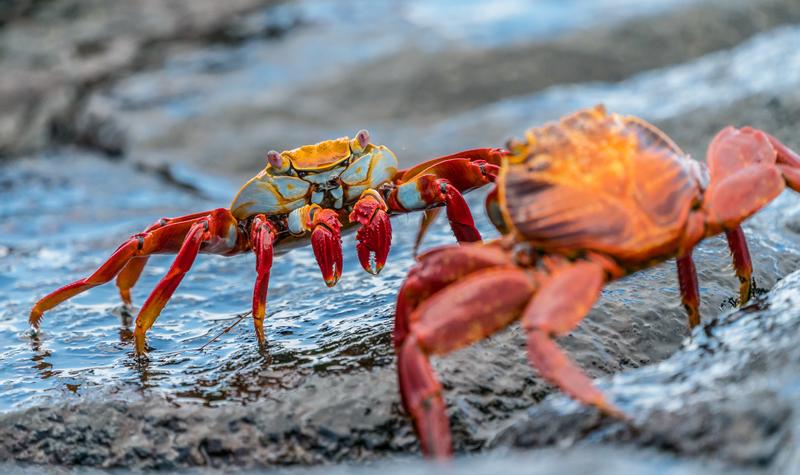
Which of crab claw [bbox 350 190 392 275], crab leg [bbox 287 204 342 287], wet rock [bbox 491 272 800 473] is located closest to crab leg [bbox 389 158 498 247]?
crab claw [bbox 350 190 392 275]

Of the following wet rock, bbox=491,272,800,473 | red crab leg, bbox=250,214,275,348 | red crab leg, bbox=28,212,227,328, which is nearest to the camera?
wet rock, bbox=491,272,800,473

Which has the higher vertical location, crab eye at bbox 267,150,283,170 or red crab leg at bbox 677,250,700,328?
crab eye at bbox 267,150,283,170

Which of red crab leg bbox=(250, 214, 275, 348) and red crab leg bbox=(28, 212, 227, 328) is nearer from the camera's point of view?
red crab leg bbox=(250, 214, 275, 348)

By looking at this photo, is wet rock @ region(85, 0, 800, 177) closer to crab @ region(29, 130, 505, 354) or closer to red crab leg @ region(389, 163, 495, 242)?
crab @ region(29, 130, 505, 354)

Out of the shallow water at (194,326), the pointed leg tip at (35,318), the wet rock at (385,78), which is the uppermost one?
the wet rock at (385,78)

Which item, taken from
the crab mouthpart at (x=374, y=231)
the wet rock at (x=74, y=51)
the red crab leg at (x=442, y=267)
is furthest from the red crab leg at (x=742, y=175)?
the wet rock at (x=74, y=51)

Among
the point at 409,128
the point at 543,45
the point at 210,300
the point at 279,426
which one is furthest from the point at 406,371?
the point at 543,45

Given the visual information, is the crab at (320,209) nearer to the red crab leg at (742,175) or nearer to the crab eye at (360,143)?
the crab eye at (360,143)
